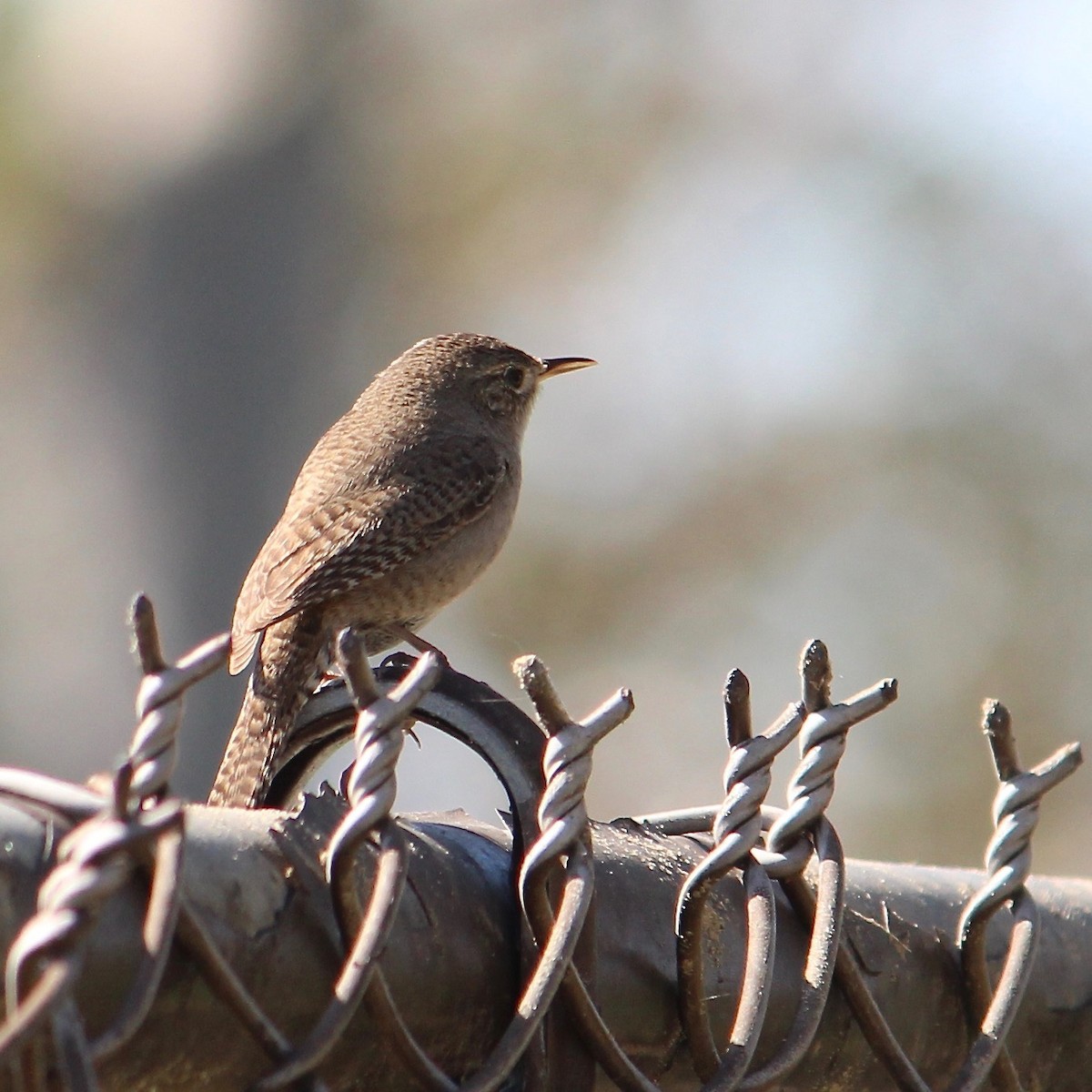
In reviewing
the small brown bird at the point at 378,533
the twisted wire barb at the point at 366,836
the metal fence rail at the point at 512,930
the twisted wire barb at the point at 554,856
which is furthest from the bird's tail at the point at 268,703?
the twisted wire barb at the point at 366,836

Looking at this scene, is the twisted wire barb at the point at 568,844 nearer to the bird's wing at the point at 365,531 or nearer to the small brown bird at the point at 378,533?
the small brown bird at the point at 378,533

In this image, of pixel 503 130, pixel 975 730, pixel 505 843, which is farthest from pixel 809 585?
pixel 505 843

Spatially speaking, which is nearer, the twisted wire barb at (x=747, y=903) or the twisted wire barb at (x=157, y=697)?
the twisted wire barb at (x=157, y=697)

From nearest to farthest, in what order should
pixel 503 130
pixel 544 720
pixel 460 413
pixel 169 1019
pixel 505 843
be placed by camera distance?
pixel 169 1019
pixel 544 720
pixel 505 843
pixel 460 413
pixel 503 130

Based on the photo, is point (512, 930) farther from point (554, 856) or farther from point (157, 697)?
point (157, 697)

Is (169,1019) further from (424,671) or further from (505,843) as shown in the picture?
(505,843)

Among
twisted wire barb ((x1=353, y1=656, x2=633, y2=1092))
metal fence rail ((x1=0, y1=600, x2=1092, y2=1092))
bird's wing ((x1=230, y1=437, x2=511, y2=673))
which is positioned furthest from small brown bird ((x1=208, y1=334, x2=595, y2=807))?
twisted wire barb ((x1=353, y1=656, x2=633, y2=1092))

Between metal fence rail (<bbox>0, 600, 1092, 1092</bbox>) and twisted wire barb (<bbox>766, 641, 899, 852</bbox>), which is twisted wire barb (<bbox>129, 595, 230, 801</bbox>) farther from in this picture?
twisted wire barb (<bbox>766, 641, 899, 852</bbox>)
